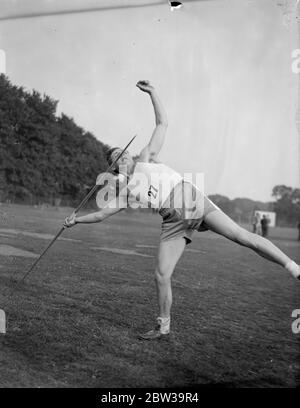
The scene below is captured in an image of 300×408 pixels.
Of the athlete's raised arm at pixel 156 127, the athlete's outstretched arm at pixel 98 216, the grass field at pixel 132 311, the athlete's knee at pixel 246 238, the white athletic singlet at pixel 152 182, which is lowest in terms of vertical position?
the grass field at pixel 132 311

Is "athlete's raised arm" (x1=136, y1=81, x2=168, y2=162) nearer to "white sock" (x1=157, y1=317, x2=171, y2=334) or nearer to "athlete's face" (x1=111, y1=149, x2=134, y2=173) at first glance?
"athlete's face" (x1=111, y1=149, x2=134, y2=173)

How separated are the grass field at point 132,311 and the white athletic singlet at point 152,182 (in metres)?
0.85

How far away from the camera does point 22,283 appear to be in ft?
11.6

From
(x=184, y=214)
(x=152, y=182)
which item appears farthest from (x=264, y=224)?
(x=152, y=182)

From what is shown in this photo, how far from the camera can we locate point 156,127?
282 cm

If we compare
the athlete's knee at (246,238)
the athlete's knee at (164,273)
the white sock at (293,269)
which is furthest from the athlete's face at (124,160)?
the white sock at (293,269)

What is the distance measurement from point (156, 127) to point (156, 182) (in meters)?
0.35

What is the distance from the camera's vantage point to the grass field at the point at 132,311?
235cm

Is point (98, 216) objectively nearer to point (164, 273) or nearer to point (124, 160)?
point (124, 160)

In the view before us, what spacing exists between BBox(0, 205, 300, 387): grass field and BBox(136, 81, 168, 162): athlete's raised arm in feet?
3.71

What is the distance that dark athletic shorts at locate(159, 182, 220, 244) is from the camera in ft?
8.96

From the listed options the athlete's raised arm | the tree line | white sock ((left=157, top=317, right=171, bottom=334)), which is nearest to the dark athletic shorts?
the athlete's raised arm

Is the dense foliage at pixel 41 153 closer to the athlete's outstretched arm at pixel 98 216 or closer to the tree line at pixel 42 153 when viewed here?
the tree line at pixel 42 153
